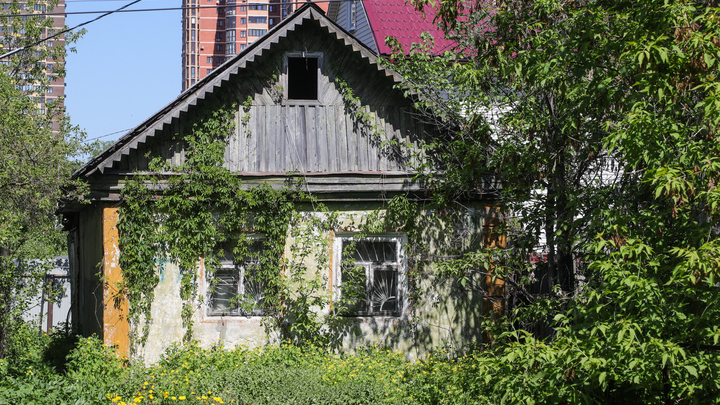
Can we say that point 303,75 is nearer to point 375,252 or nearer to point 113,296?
point 375,252

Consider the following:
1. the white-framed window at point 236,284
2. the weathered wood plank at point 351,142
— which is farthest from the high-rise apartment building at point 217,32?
the white-framed window at point 236,284

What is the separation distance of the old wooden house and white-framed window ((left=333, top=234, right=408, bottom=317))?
0.02m

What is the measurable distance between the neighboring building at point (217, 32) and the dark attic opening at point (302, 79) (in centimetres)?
8337

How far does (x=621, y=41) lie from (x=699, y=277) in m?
2.21

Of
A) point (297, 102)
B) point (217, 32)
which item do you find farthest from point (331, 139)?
point (217, 32)

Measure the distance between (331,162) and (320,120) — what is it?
2.34ft

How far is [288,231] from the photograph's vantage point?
9.26 meters

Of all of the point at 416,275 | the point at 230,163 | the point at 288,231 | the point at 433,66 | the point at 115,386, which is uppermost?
the point at 433,66

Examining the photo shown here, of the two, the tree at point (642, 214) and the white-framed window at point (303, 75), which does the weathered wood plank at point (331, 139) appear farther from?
the tree at point (642, 214)

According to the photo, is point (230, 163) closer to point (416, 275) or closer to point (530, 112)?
point (416, 275)

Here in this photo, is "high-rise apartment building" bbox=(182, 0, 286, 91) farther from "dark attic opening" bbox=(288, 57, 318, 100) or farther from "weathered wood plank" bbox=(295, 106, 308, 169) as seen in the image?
"weathered wood plank" bbox=(295, 106, 308, 169)

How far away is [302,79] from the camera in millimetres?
11453

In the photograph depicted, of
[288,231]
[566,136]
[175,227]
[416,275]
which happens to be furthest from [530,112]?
[175,227]

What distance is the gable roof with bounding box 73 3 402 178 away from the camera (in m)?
8.51
